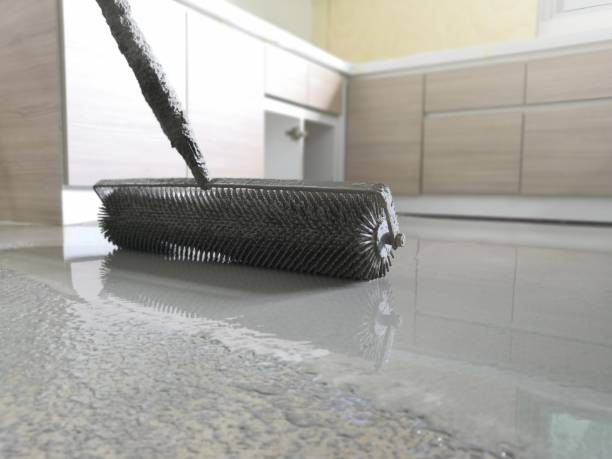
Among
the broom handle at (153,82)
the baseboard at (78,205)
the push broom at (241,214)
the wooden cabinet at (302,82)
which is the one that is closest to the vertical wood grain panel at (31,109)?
the baseboard at (78,205)

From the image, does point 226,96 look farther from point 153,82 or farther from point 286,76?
point 153,82

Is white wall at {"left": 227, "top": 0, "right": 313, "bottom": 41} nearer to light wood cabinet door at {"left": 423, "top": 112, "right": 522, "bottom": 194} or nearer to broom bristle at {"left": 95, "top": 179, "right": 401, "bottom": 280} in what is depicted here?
light wood cabinet door at {"left": 423, "top": 112, "right": 522, "bottom": 194}

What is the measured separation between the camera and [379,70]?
281 centimetres

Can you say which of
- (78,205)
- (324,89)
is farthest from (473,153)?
(78,205)

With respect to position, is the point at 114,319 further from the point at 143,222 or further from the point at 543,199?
the point at 543,199

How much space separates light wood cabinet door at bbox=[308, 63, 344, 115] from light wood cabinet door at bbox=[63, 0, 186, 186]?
36.5 inches

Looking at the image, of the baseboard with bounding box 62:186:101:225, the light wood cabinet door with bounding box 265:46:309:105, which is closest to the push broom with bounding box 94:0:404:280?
the baseboard with bounding box 62:186:101:225

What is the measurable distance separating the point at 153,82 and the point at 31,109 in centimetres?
100

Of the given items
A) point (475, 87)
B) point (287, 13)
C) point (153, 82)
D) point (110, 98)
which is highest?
point (287, 13)

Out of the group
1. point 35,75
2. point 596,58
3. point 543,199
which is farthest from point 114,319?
point 596,58

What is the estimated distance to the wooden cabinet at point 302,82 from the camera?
93.9 inches

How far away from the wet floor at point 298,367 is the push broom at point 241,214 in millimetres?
50

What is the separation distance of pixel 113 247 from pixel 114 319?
59 cm

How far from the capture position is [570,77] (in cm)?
230
